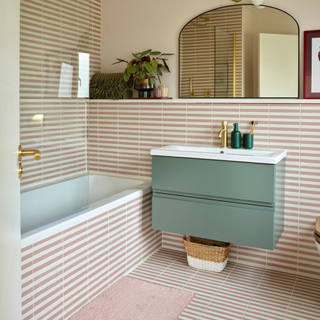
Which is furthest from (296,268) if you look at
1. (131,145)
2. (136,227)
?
(131,145)

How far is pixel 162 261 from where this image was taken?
2.96m

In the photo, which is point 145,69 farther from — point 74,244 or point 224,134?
point 74,244

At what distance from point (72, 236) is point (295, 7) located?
90.1 inches

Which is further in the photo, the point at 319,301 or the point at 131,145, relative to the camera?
the point at 131,145

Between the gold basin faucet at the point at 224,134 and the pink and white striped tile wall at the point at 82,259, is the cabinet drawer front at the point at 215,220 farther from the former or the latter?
the gold basin faucet at the point at 224,134

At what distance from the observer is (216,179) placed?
250 centimetres

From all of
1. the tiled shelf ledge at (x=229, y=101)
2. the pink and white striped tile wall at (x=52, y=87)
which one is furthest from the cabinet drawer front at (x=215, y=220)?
the tiled shelf ledge at (x=229, y=101)

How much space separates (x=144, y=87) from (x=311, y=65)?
4.51 ft

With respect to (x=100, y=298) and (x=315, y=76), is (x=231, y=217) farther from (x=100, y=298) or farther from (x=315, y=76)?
(x=315, y=76)

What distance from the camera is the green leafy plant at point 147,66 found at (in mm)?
3174

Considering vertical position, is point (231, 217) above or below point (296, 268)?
above

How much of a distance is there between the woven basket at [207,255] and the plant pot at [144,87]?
1.34 meters

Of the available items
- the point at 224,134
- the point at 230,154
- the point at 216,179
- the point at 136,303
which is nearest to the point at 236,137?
the point at 224,134

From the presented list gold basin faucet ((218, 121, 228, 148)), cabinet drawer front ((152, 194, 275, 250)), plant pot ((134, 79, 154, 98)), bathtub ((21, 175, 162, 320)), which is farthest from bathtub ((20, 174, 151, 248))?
plant pot ((134, 79, 154, 98))
